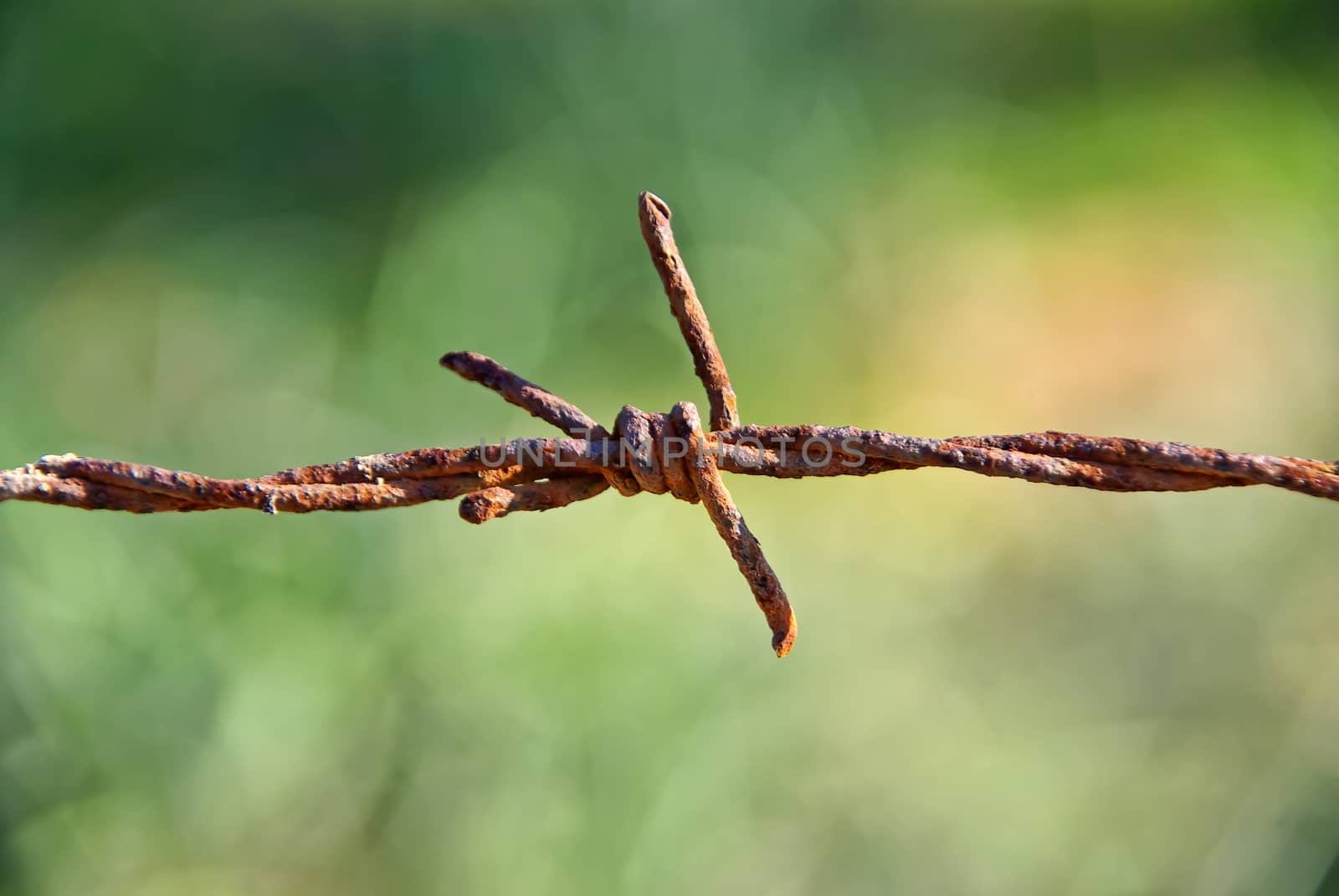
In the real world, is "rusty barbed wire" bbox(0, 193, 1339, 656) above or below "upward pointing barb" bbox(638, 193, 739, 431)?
below

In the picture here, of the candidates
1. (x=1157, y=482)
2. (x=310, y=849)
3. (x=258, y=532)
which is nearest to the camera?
(x=1157, y=482)

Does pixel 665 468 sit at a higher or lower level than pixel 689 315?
lower

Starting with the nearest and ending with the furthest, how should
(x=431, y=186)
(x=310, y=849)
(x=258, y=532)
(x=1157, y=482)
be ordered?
(x=1157, y=482), (x=310, y=849), (x=258, y=532), (x=431, y=186)

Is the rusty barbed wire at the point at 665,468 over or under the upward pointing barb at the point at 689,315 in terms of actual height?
under

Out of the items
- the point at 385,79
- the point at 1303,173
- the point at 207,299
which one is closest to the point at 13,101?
the point at 207,299

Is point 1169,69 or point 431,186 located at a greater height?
point 1169,69

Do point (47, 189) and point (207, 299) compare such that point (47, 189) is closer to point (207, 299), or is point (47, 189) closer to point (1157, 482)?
point (207, 299)

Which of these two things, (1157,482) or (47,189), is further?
(47,189)

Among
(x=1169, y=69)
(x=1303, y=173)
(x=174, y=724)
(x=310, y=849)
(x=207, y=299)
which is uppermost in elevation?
(x=1169, y=69)
